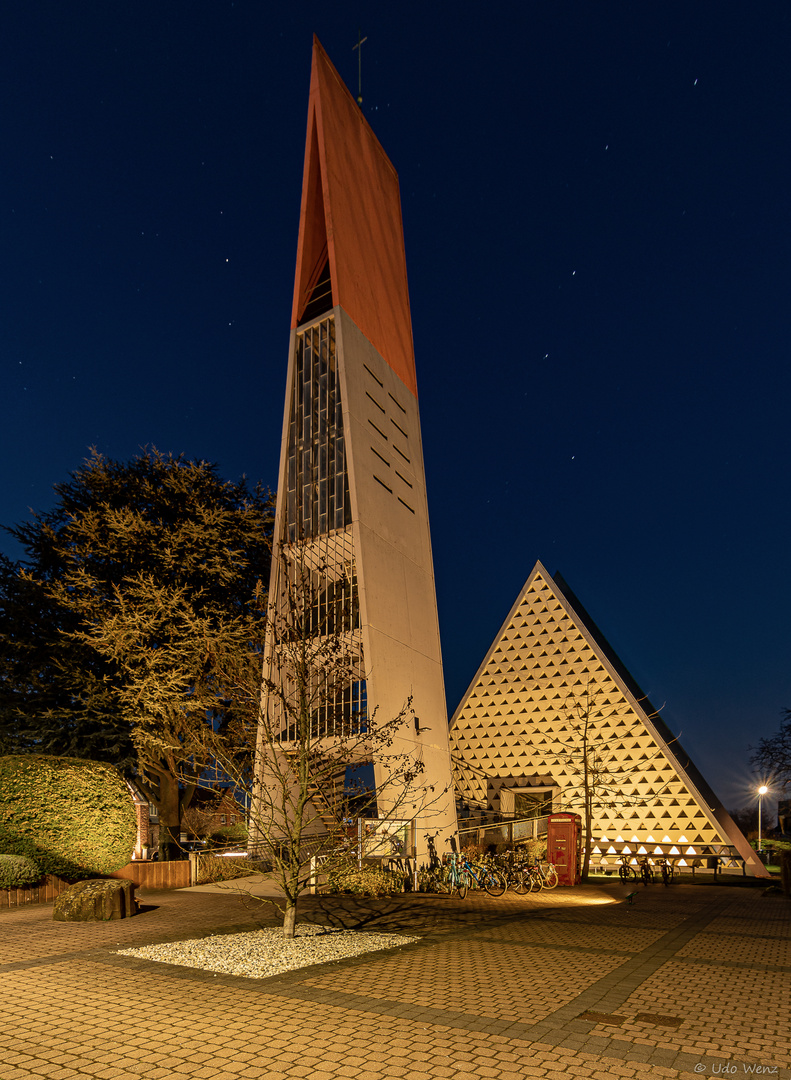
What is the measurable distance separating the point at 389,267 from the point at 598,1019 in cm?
2461

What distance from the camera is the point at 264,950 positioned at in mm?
8164

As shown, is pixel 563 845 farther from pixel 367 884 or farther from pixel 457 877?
pixel 367 884

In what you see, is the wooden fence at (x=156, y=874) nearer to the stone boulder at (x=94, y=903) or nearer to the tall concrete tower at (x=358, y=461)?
the tall concrete tower at (x=358, y=461)

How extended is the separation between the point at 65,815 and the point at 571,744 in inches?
685

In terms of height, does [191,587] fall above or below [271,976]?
above

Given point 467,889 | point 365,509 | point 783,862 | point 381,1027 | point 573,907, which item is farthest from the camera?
point 365,509

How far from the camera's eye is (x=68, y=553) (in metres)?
20.5

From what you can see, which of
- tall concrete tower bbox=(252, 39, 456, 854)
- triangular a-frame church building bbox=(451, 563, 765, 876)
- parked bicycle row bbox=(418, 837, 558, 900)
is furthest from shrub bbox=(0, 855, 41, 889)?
triangular a-frame church building bbox=(451, 563, 765, 876)

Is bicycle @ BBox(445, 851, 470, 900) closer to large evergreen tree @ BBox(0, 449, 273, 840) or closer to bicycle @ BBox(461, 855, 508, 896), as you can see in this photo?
bicycle @ BBox(461, 855, 508, 896)

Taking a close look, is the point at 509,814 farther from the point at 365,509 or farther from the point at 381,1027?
the point at 381,1027

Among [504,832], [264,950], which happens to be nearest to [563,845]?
[504,832]

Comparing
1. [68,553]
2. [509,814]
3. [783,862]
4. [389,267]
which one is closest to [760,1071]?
[783,862]

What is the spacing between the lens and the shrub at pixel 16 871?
12.6 metres

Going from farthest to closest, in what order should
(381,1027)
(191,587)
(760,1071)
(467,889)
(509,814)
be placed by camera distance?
(509,814) → (191,587) → (467,889) → (381,1027) → (760,1071)
